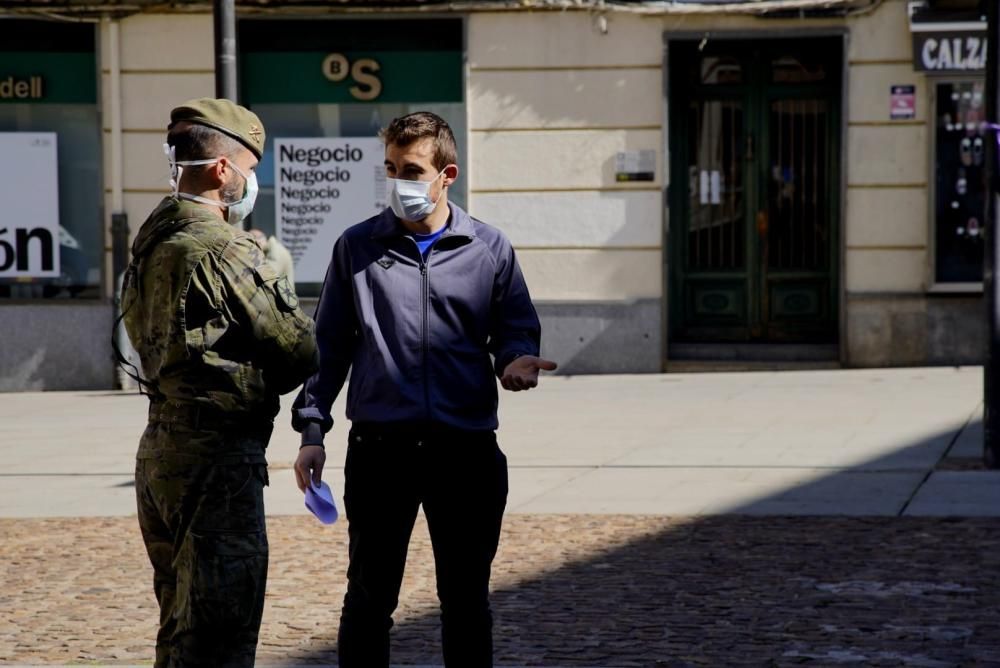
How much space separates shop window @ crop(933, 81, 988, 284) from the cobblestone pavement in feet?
27.1

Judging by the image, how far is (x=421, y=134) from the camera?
469 centimetres

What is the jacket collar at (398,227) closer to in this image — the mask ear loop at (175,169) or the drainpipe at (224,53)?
the mask ear loop at (175,169)

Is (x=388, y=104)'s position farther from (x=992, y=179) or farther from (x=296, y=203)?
(x=992, y=179)

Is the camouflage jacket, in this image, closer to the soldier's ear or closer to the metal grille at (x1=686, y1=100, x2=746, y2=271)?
the soldier's ear

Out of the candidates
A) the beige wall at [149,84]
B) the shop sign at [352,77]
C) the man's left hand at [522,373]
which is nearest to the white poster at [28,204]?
the beige wall at [149,84]

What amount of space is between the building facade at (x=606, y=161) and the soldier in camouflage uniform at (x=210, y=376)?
1253 cm

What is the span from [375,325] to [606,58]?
12.1 m

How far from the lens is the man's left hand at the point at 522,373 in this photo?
4535 millimetres

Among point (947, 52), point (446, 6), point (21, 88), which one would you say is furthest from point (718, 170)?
point (21, 88)

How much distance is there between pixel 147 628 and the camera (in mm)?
6484

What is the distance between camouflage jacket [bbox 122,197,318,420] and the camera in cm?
405

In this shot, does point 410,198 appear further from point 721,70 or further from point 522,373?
point 721,70

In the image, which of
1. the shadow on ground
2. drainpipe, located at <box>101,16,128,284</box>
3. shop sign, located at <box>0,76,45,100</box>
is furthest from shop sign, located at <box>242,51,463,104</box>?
the shadow on ground

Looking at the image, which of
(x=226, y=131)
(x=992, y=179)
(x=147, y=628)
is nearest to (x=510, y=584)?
(x=147, y=628)
